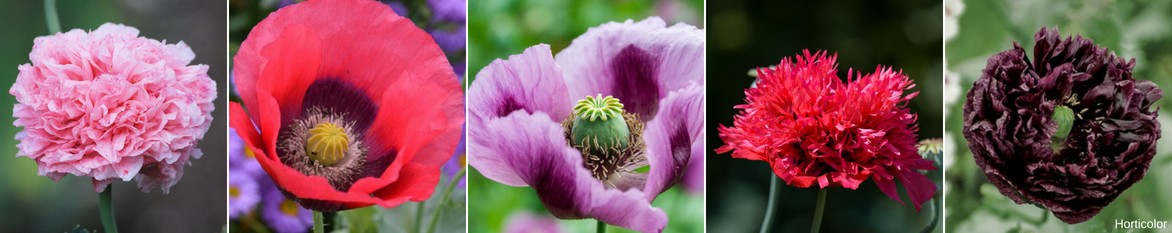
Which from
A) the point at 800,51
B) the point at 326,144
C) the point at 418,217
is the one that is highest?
the point at 800,51

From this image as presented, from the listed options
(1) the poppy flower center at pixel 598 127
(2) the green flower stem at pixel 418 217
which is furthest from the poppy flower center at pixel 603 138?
(2) the green flower stem at pixel 418 217

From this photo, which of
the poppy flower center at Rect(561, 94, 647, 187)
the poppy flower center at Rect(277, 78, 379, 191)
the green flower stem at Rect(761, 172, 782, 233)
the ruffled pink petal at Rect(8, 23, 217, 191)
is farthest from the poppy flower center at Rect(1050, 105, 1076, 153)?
the ruffled pink petal at Rect(8, 23, 217, 191)

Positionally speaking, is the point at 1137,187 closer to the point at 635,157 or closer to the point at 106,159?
the point at 635,157

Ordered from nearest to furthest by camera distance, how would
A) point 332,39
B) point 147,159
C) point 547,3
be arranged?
point 332,39
point 147,159
point 547,3

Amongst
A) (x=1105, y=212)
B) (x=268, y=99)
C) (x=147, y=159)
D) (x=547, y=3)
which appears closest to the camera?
(x=268, y=99)

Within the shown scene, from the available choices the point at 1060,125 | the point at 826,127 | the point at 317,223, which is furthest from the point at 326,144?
the point at 1060,125

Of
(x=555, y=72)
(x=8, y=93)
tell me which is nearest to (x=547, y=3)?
(x=555, y=72)

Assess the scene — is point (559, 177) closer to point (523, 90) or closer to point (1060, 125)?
point (523, 90)
